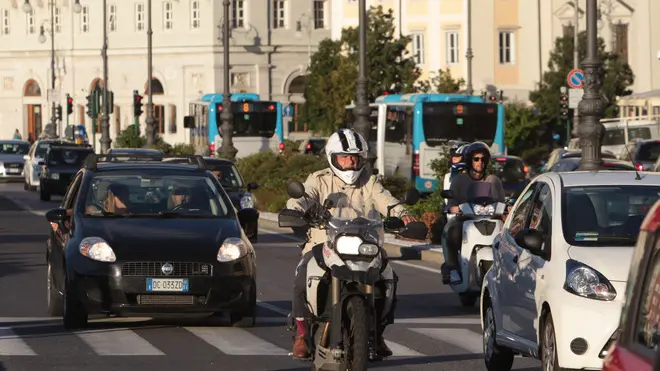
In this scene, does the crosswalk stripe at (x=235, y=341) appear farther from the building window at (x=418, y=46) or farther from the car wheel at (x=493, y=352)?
the building window at (x=418, y=46)

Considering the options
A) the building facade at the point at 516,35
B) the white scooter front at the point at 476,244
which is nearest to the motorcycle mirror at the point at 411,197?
the white scooter front at the point at 476,244

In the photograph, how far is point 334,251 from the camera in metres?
11.0

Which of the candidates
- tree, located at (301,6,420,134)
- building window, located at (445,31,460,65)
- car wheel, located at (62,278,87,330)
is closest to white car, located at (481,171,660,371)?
car wheel, located at (62,278,87,330)

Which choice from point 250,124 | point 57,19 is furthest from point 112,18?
point 250,124

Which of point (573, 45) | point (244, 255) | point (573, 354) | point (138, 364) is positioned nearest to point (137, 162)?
point (244, 255)

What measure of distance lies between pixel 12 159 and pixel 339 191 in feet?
185

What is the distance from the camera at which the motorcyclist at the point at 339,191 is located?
450 inches

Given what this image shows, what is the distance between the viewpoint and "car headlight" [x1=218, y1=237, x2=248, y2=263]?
51.2 ft

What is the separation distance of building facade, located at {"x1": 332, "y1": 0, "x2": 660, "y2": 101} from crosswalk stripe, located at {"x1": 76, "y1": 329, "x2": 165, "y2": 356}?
69009mm

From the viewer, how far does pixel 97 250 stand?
1548cm

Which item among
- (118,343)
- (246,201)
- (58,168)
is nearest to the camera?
(118,343)

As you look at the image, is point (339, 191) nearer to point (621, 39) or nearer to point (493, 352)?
point (493, 352)

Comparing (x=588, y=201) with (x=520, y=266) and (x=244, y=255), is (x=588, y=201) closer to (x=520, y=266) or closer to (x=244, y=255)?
(x=520, y=266)

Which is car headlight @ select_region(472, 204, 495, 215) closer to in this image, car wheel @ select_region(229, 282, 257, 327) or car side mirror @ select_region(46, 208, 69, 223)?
car wheel @ select_region(229, 282, 257, 327)
